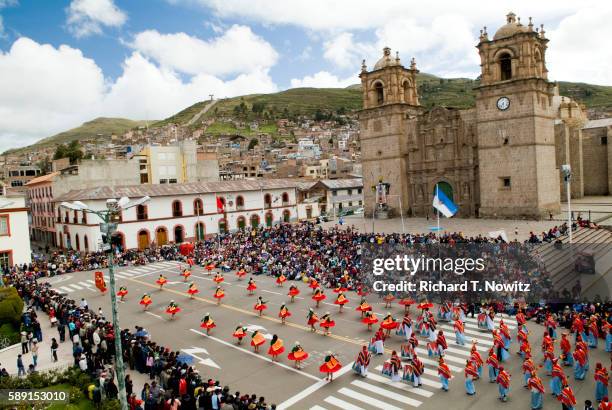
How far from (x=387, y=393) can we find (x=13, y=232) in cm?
3675

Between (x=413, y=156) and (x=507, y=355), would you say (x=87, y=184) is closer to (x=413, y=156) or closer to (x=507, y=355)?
(x=413, y=156)

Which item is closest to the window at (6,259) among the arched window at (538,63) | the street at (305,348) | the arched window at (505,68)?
the street at (305,348)

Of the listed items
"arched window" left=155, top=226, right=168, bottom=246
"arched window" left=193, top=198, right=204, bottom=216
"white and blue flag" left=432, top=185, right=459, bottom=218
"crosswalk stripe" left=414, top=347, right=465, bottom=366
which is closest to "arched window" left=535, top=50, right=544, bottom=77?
"white and blue flag" left=432, top=185, right=459, bottom=218

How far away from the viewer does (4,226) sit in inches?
1565

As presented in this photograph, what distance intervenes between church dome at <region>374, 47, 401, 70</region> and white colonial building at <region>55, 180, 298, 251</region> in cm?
2039

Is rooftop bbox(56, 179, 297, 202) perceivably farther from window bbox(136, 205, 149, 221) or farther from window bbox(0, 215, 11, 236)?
window bbox(0, 215, 11, 236)

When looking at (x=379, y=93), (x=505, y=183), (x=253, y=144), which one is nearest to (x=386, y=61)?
(x=379, y=93)

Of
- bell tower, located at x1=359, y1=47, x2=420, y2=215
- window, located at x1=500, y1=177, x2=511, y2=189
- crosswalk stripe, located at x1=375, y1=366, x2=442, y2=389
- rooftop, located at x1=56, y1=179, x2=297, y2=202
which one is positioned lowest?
crosswalk stripe, located at x1=375, y1=366, x2=442, y2=389

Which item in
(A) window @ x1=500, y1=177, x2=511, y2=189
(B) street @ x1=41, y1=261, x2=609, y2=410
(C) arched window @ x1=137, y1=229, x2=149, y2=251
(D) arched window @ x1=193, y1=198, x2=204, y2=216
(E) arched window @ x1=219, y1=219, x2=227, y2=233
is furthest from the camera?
(E) arched window @ x1=219, y1=219, x2=227, y2=233

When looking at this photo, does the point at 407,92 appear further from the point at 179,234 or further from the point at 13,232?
the point at 13,232

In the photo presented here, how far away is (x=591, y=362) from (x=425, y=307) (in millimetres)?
6576

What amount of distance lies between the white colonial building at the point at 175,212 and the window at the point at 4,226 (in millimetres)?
7955

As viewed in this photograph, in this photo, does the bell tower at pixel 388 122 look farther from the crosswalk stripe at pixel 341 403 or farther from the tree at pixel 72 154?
the tree at pixel 72 154

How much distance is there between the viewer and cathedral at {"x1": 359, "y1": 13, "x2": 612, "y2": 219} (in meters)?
38.4
